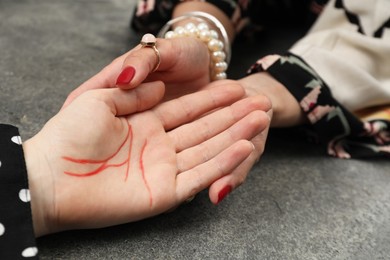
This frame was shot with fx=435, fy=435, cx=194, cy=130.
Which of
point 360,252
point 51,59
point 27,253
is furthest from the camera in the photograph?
point 51,59

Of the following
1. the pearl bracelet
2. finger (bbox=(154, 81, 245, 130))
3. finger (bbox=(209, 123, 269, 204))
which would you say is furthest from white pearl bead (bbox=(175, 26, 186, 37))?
finger (bbox=(209, 123, 269, 204))

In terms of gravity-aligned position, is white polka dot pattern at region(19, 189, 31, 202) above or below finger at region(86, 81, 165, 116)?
below

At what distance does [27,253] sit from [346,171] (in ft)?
1.52

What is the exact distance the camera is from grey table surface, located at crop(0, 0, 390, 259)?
1.52 feet

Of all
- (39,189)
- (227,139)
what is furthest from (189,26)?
(39,189)

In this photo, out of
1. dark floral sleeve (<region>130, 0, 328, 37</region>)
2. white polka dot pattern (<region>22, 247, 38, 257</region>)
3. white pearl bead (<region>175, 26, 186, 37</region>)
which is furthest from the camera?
dark floral sleeve (<region>130, 0, 328, 37</region>)

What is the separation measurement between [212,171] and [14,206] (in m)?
0.20

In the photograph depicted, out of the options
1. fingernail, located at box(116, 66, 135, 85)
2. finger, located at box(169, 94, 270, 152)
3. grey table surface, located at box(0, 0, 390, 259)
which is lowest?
grey table surface, located at box(0, 0, 390, 259)

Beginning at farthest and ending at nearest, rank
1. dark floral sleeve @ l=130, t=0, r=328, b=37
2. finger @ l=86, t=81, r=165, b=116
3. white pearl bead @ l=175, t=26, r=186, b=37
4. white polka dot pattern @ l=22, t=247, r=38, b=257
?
dark floral sleeve @ l=130, t=0, r=328, b=37 → white pearl bead @ l=175, t=26, r=186, b=37 → finger @ l=86, t=81, r=165, b=116 → white polka dot pattern @ l=22, t=247, r=38, b=257

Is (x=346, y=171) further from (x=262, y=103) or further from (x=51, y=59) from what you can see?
(x=51, y=59)

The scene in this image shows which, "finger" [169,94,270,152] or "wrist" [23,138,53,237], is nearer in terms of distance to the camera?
"wrist" [23,138,53,237]

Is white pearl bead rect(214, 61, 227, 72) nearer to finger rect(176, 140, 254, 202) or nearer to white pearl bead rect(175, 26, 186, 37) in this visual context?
white pearl bead rect(175, 26, 186, 37)

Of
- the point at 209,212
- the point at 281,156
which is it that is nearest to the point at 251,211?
the point at 209,212

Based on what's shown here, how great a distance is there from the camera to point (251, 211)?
1.77 feet
